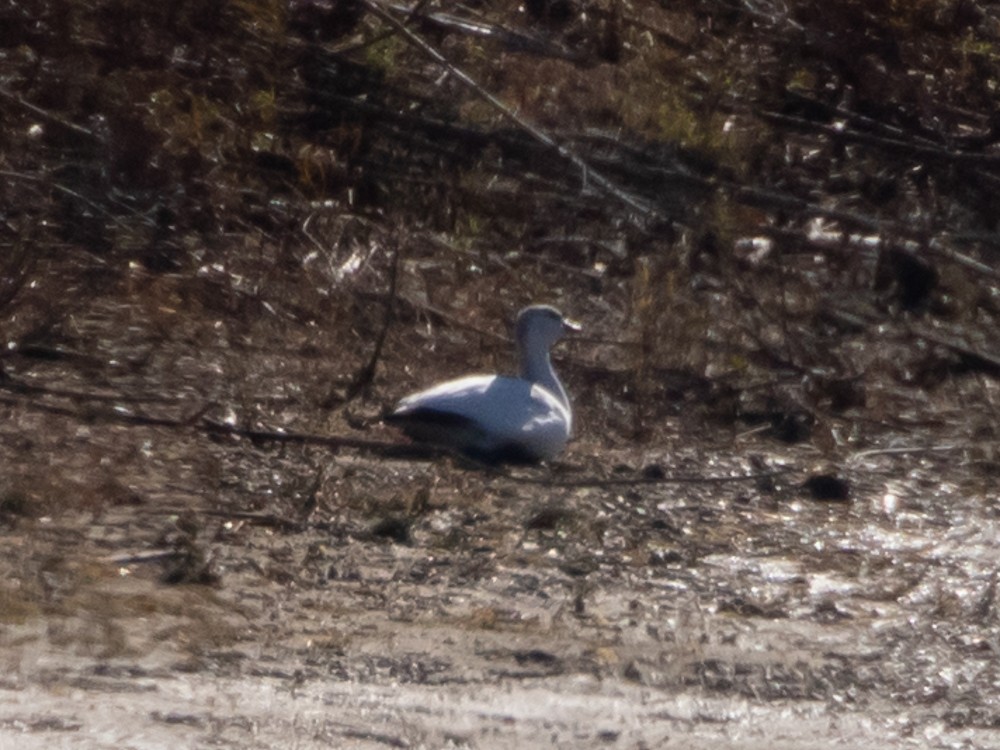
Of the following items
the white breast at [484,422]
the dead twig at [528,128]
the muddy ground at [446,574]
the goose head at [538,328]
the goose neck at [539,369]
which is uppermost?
the dead twig at [528,128]

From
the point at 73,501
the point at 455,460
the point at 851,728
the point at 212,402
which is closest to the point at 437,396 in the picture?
the point at 455,460

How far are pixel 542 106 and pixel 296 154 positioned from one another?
4.28 ft

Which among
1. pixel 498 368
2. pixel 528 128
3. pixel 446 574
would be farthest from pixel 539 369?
pixel 446 574

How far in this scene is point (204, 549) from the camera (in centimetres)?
611

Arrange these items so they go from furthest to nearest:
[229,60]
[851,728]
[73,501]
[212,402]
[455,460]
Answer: [229,60] < [212,402] < [455,460] < [73,501] < [851,728]

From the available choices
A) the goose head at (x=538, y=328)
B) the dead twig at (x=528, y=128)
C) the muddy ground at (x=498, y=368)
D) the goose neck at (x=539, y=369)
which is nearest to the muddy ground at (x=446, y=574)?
the muddy ground at (x=498, y=368)

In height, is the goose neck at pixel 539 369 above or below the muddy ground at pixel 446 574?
above

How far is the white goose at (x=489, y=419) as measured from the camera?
7.43 meters

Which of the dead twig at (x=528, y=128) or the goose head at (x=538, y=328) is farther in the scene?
the dead twig at (x=528, y=128)

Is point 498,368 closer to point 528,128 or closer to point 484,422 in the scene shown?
point 528,128

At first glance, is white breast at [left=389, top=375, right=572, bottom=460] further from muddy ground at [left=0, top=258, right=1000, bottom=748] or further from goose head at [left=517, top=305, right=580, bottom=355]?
goose head at [left=517, top=305, right=580, bottom=355]

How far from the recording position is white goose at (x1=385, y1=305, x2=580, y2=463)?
7426mm

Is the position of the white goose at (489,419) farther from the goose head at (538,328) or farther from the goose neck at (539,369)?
the goose head at (538,328)

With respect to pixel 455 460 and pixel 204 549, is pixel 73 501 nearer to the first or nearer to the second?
pixel 204 549
